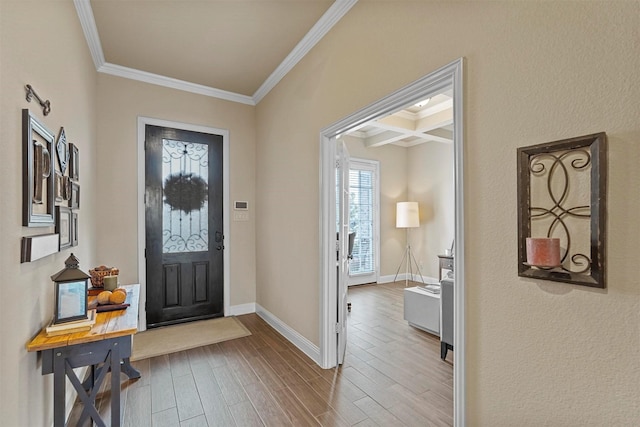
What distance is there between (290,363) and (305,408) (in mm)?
662

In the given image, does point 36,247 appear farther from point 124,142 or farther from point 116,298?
point 124,142

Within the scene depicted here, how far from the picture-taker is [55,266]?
1823 millimetres

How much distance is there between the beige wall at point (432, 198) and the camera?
5.74m

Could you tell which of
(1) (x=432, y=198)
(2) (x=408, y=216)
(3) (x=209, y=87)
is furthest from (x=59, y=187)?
(1) (x=432, y=198)

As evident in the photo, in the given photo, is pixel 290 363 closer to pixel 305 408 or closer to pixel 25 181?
pixel 305 408

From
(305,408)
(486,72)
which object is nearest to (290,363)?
(305,408)

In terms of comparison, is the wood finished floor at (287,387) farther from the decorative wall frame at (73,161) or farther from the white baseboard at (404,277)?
the white baseboard at (404,277)

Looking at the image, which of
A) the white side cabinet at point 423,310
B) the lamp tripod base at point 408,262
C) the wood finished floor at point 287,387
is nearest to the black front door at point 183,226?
the wood finished floor at point 287,387

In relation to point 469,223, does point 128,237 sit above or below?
below

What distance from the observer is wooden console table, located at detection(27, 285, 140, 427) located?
4.78 feet

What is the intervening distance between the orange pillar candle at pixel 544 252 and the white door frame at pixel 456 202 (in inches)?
13.1

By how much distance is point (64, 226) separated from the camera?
191 cm

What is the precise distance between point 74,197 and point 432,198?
5.59m

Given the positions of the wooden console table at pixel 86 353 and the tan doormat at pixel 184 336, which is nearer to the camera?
the wooden console table at pixel 86 353
